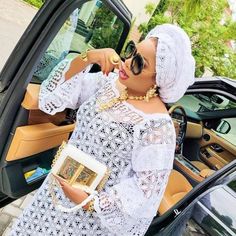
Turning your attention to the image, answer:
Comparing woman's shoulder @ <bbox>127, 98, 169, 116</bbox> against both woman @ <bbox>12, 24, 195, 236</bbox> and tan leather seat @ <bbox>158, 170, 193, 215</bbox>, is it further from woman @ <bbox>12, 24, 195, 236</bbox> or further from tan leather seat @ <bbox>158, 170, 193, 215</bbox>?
tan leather seat @ <bbox>158, 170, 193, 215</bbox>

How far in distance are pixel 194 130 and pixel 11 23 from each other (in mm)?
6699

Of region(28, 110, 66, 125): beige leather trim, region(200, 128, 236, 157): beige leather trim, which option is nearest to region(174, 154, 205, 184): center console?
region(200, 128, 236, 157): beige leather trim

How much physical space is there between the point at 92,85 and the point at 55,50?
570 mm

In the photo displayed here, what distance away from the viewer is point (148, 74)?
1622mm

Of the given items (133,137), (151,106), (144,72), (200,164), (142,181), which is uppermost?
(144,72)

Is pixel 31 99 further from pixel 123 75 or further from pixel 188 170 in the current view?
pixel 188 170

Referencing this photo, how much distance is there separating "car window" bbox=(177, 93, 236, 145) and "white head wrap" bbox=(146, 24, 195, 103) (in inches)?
98.6

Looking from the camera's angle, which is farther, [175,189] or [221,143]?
[221,143]

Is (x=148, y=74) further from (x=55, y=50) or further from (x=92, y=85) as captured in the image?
(x=55, y=50)

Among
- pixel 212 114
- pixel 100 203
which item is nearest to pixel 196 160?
pixel 212 114

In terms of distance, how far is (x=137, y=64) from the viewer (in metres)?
1.60

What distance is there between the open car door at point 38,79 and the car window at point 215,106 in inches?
67.4

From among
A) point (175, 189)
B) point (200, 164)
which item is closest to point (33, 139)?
point (175, 189)

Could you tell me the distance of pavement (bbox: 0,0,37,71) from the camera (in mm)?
7385
